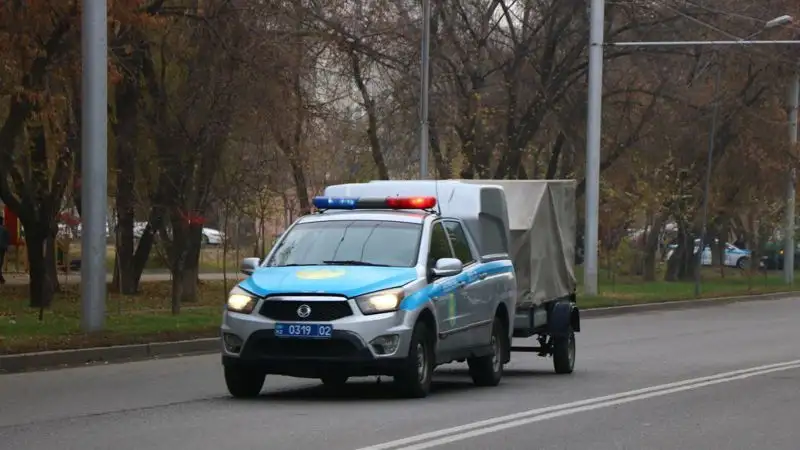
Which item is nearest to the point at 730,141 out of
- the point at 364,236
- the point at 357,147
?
the point at 357,147

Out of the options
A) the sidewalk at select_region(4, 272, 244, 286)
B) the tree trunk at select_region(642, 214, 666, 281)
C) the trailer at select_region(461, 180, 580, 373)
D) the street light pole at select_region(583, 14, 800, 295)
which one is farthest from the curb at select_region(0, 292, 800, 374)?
the tree trunk at select_region(642, 214, 666, 281)

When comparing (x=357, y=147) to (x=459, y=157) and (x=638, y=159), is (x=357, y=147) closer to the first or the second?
(x=459, y=157)

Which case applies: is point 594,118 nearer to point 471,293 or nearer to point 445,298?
point 471,293

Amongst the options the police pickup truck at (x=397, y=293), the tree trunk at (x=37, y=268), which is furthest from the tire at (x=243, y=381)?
the tree trunk at (x=37, y=268)

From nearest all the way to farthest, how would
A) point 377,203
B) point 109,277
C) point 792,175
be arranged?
point 377,203
point 109,277
point 792,175

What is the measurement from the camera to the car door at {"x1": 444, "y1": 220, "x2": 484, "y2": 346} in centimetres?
1462

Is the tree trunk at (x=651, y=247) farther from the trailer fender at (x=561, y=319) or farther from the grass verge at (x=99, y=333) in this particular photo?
the trailer fender at (x=561, y=319)

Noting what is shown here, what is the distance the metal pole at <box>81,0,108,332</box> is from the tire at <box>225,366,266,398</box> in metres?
6.28

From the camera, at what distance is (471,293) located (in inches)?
583

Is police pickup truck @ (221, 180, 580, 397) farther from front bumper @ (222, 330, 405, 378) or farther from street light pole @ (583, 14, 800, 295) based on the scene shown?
street light pole @ (583, 14, 800, 295)

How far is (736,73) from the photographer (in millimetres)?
43812

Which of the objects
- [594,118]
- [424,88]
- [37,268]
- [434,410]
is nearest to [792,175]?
[594,118]

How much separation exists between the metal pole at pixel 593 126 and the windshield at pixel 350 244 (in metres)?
19.5

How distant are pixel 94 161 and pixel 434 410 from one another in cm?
837
